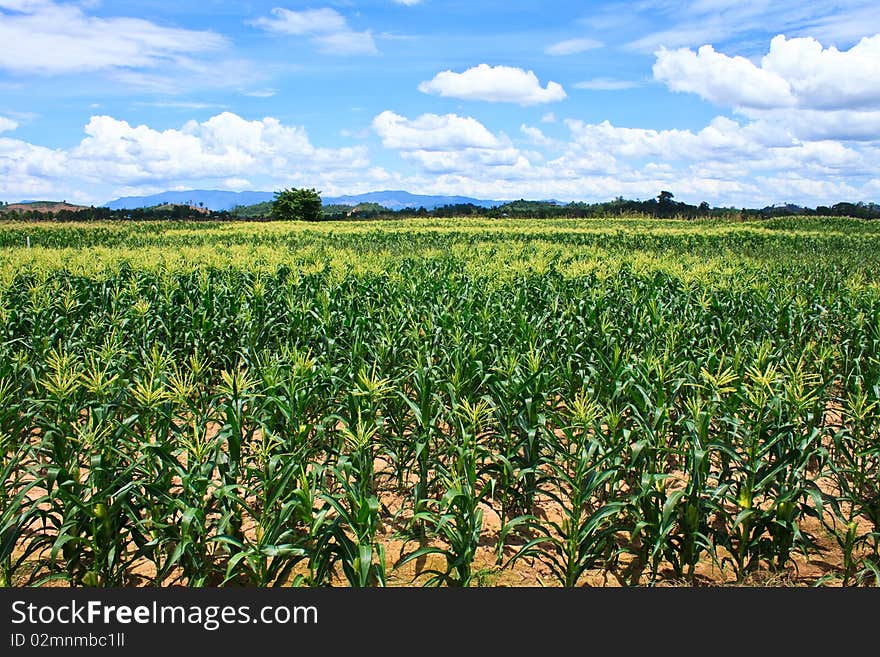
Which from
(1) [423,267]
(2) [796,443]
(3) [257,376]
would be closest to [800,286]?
(1) [423,267]

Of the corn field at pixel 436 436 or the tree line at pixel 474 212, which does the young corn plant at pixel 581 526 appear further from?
the tree line at pixel 474 212

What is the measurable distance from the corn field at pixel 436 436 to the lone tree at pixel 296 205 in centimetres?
6207

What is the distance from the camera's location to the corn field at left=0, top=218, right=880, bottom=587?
3.94 m

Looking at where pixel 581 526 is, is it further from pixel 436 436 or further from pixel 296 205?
pixel 296 205

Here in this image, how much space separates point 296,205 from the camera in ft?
238

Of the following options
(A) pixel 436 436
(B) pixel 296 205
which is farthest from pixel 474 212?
(A) pixel 436 436

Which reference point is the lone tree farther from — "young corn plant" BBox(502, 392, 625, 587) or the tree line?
"young corn plant" BBox(502, 392, 625, 587)

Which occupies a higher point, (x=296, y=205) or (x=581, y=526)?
(x=296, y=205)

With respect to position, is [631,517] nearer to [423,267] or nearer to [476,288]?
[476,288]

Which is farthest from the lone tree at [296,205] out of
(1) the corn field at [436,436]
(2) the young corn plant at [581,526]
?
(2) the young corn plant at [581,526]

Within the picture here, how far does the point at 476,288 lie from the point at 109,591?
842 cm

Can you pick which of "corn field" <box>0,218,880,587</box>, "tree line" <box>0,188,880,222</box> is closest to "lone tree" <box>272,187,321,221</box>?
"tree line" <box>0,188,880,222</box>

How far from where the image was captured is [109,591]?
10.6ft

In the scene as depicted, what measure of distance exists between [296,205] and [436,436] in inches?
2799
